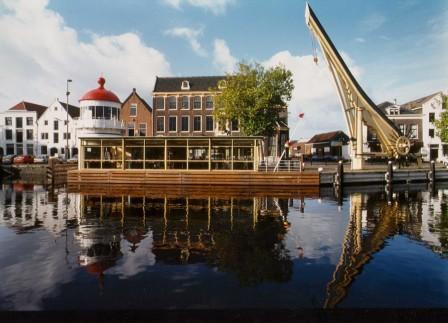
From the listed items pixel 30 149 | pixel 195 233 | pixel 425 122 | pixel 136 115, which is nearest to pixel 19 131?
pixel 30 149

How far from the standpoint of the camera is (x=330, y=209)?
17781 millimetres

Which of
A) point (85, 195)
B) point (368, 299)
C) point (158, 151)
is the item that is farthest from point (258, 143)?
point (368, 299)

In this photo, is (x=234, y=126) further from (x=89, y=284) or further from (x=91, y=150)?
(x=89, y=284)

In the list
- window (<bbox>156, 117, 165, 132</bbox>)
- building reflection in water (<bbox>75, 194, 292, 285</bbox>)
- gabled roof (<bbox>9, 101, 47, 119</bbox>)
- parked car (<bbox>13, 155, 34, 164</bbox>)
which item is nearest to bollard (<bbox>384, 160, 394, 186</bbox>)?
building reflection in water (<bbox>75, 194, 292, 285</bbox>)

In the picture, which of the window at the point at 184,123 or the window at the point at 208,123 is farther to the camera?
the window at the point at 184,123

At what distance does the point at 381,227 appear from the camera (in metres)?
13.1

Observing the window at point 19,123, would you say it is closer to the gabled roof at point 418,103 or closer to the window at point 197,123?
the window at point 197,123

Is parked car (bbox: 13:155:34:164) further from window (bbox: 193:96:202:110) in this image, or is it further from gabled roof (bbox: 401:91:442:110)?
gabled roof (bbox: 401:91:442:110)

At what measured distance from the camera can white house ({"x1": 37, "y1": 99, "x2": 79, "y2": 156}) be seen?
63938mm

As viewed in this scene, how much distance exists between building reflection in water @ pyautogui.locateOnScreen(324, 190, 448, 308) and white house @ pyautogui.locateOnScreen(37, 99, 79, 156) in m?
57.7

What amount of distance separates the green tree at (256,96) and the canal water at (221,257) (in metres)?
21.8

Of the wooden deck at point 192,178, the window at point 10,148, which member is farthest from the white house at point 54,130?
the wooden deck at point 192,178

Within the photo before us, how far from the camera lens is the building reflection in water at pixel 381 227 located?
7.95 metres

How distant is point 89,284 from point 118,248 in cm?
279
